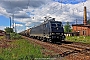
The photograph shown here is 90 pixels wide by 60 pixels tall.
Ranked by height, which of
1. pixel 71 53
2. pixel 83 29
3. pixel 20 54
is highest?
pixel 83 29

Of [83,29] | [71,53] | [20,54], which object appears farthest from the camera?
[83,29]

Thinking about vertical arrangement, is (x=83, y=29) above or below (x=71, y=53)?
above

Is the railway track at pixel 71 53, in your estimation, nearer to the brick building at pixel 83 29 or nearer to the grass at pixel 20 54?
the grass at pixel 20 54

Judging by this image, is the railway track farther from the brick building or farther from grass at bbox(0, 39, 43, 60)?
the brick building

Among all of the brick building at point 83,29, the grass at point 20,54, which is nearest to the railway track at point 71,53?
the grass at point 20,54

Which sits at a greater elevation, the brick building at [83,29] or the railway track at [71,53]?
the brick building at [83,29]

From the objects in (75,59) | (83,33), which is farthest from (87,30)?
(75,59)

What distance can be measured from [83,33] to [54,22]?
3995cm

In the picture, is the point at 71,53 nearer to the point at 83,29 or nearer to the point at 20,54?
the point at 20,54

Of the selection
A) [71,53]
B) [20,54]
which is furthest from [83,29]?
[20,54]

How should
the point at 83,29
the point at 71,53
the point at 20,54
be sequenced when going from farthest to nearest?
the point at 83,29 → the point at 71,53 → the point at 20,54

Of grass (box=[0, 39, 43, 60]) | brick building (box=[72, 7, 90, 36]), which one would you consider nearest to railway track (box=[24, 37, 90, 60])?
grass (box=[0, 39, 43, 60])

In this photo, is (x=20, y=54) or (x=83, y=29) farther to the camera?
(x=83, y=29)

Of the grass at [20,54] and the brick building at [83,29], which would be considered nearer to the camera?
the grass at [20,54]
